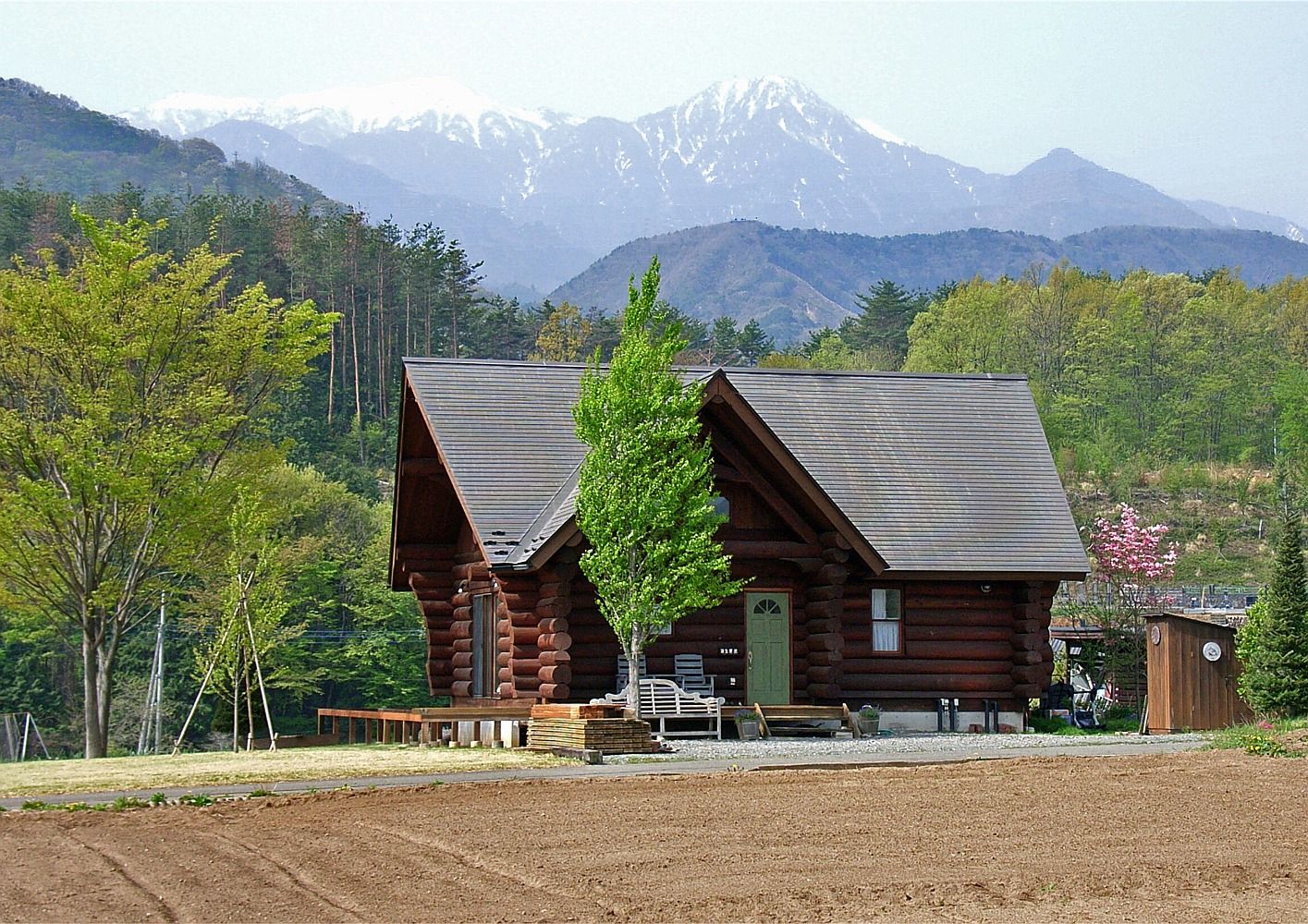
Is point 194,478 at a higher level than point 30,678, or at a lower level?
higher

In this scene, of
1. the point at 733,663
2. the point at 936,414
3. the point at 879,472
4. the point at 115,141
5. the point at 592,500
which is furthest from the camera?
the point at 115,141

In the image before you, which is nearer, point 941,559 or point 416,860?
point 416,860

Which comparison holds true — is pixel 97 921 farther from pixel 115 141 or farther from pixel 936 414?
pixel 115 141

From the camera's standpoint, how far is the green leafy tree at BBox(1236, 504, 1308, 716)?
24859 millimetres

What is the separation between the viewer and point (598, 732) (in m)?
21.2

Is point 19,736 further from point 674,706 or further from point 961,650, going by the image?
point 961,650

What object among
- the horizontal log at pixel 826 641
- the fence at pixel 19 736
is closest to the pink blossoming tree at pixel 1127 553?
the horizontal log at pixel 826 641

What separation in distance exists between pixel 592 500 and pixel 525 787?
8.49 meters

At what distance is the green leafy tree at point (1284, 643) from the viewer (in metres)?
24.9

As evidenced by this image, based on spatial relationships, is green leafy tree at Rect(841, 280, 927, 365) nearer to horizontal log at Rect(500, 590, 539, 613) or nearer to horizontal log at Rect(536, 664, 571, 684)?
horizontal log at Rect(500, 590, 539, 613)

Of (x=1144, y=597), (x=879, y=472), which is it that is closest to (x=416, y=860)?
(x=879, y=472)

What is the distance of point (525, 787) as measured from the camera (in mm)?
16812

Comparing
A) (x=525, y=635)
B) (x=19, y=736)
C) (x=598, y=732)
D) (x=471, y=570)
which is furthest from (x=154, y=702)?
(x=598, y=732)

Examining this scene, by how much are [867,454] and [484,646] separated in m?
8.31
